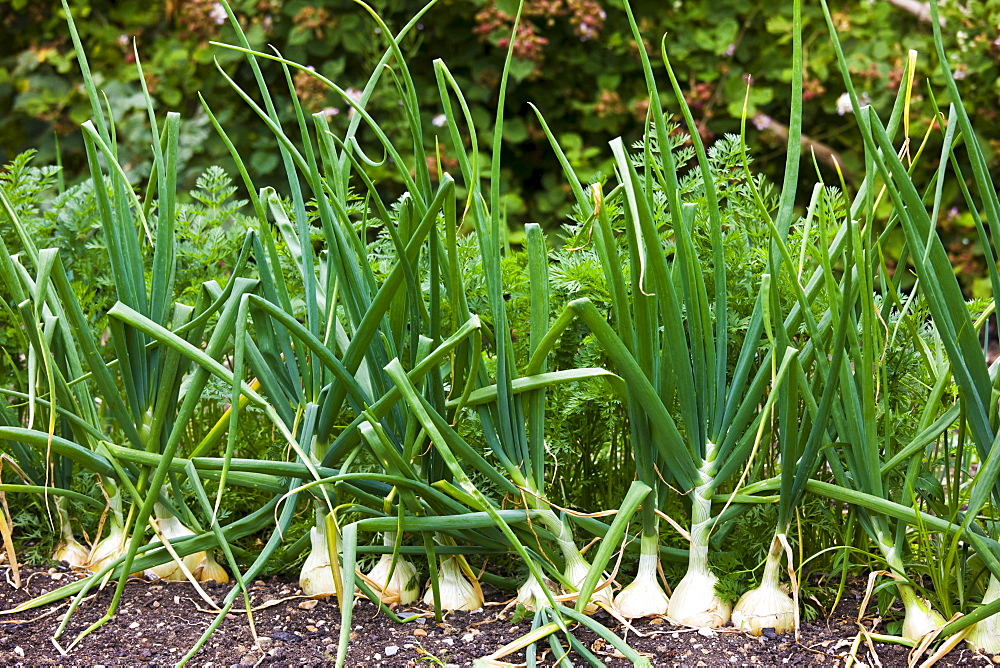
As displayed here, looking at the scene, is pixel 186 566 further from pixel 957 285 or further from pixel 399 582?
pixel 957 285

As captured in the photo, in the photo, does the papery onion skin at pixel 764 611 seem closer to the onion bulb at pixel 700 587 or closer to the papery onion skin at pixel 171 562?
the onion bulb at pixel 700 587

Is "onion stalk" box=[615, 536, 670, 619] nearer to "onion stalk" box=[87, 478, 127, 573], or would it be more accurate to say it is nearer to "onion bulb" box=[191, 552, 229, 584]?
"onion bulb" box=[191, 552, 229, 584]

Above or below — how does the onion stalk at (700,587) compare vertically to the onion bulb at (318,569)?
above

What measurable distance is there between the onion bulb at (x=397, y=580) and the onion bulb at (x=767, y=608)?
381 mm

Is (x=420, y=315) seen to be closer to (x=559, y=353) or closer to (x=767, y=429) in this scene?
(x=559, y=353)

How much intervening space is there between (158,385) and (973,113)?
132 inches

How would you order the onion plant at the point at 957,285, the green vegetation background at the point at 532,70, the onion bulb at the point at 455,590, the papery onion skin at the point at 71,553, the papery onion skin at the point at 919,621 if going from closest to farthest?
the onion plant at the point at 957,285 → the papery onion skin at the point at 919,621 → the onion bulb at the point at 455,590 → the papery onion skin at the point at 71,553 → the green vegetation background at the point at 532,70

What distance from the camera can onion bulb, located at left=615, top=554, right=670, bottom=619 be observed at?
1.10m

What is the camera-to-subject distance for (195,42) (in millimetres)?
3879

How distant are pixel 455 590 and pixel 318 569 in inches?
6.6

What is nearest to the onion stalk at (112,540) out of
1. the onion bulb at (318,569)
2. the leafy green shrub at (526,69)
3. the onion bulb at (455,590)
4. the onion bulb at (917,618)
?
the onion bulb at (318,569)

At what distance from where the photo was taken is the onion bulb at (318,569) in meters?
1.16

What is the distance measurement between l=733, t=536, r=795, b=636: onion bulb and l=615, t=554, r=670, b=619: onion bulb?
9 centimetres

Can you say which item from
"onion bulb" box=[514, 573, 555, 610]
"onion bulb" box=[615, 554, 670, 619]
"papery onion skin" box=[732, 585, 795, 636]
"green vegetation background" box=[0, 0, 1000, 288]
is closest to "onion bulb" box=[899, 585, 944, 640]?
"papery onion skin" box=[732, 585, 795, 636]
